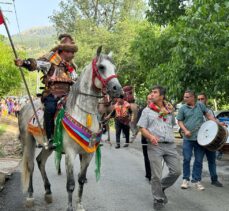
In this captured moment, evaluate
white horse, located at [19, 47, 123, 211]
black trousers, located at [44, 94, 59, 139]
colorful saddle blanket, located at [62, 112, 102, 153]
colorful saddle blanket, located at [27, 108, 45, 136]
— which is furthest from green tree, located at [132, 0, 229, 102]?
colorful saddle blanket, located at [27, 108, 45, 136]

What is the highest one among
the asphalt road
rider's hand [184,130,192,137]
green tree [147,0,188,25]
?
green tree [147,0,188,25]

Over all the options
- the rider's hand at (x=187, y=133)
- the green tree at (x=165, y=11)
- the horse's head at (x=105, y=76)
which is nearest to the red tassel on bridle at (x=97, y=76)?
the horse's head at (x=105, y=76)

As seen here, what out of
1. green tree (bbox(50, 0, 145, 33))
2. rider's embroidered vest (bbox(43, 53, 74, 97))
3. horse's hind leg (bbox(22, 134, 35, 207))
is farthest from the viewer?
green tree (bbox(50, 0, 145, 33))

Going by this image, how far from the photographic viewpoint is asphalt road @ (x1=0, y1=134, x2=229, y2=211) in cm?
735

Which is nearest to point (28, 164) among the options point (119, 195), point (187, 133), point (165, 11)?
point (119, 195)

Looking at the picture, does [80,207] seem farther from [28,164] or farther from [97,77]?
[97,77]

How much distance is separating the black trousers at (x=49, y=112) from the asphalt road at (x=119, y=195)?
4.17 ft

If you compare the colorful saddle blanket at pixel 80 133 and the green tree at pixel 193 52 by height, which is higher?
the green tree at pixel 193 52

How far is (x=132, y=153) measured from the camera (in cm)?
1595

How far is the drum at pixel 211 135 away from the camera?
29.5 ft

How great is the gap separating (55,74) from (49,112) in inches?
25.4

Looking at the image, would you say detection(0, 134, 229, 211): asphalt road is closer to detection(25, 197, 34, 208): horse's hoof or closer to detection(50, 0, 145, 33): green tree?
detection(25, 197, 34, 208): horse's hoof

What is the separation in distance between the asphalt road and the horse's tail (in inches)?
13.4

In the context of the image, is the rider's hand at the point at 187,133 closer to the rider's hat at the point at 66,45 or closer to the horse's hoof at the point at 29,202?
the rider's hat at the point at 66,45
